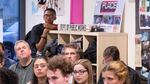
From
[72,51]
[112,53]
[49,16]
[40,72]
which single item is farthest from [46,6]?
[40,72]

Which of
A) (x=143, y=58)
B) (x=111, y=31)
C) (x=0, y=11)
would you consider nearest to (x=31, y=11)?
(x=0, y=11)

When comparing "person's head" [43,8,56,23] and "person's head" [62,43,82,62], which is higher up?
"person's head" [43,8,56,23]

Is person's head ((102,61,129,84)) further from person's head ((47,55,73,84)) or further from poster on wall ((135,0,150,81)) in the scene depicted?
poster on wall ((135,0,150,81))

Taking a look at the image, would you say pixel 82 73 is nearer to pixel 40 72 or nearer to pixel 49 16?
pixel 40 72

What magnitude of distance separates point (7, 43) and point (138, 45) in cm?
285

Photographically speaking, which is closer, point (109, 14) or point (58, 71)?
point (58, 71)

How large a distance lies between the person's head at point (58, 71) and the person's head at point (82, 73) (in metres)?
1.02

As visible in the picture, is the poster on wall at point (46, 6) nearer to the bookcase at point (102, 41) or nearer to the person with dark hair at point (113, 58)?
the bookcase at point (102, 41)

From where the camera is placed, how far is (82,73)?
12.3 ft

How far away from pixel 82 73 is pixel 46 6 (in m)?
2.70

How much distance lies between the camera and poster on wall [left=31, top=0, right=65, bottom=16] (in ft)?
19.6

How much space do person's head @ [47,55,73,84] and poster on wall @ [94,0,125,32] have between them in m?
2.36

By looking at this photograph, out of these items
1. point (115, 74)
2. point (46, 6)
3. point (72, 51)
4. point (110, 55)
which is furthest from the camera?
point (46, 6)

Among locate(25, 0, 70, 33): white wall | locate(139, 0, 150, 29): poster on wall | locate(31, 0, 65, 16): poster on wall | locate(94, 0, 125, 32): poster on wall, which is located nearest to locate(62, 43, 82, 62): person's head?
locate(94, 0, 125, 32): poster on wall
